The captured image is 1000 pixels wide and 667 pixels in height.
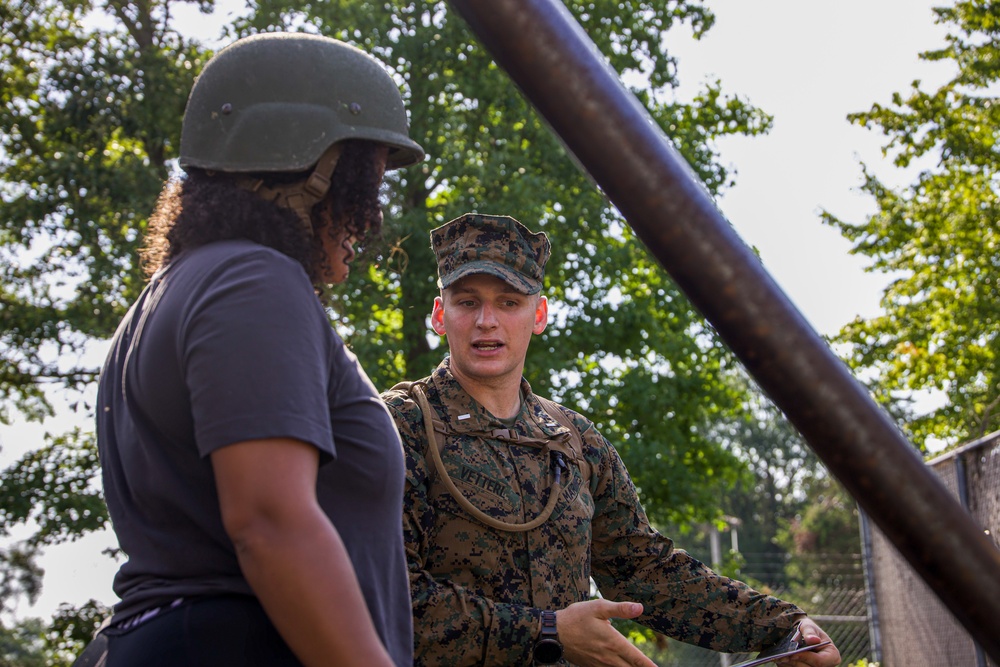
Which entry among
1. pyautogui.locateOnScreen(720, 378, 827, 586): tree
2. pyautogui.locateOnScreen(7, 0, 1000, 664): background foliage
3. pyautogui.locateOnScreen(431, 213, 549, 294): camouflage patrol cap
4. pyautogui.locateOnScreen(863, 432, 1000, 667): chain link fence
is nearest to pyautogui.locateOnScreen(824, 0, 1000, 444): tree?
pyautogui.locateOnScreen(7, 0, 1000, 664): background foliage

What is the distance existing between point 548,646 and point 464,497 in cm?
45

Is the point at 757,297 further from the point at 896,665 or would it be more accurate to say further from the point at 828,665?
the point at 896,665

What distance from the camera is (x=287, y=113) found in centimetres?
181

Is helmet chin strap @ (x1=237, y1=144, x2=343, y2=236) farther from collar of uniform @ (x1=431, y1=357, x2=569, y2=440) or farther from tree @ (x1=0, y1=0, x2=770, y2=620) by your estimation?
tree @ (x1=0, y1=0, x2=770, y2=620)

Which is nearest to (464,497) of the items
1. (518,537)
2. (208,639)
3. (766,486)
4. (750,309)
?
(518,537)

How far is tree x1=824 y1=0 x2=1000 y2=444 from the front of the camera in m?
16.8

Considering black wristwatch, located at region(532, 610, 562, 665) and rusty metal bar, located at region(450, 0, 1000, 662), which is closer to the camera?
rusty metal bar, located at region(450, 0, 1000, 662)

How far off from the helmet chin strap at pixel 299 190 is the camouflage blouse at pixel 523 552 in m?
1.33

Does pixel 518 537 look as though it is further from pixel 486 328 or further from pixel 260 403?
pixel 260 403

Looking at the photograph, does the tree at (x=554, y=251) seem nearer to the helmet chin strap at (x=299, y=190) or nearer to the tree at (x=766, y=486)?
the helmet chin strap at (x=299, y=190)

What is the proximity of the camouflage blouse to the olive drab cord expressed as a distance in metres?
0.02

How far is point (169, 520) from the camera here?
1.58m

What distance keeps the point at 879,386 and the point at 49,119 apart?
13.4m

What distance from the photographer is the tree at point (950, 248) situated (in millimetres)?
16844
